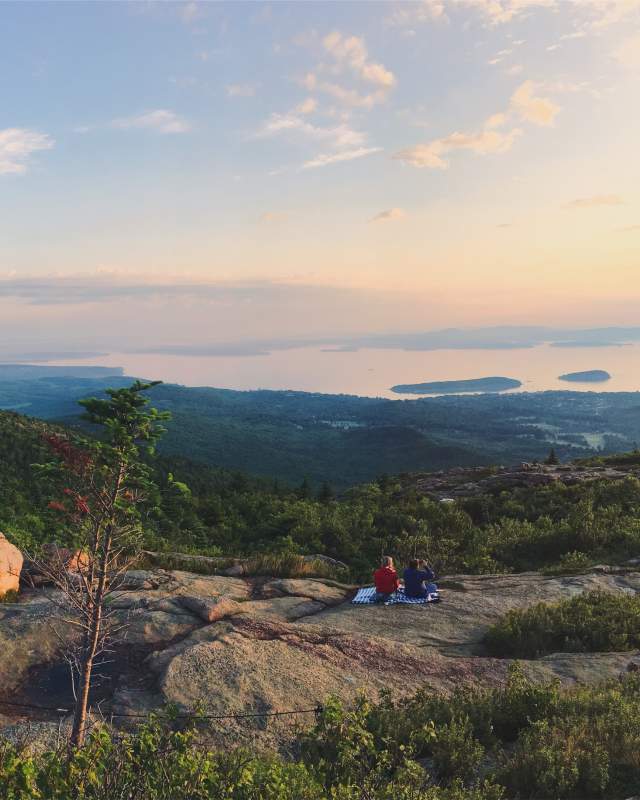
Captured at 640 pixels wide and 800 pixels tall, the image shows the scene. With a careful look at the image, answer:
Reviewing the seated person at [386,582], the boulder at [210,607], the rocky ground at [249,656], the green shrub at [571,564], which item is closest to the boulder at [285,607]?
the rocky ground at [249,656]

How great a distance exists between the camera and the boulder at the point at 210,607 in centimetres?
1027

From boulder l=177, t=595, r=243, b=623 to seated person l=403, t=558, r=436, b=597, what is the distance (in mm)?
4156

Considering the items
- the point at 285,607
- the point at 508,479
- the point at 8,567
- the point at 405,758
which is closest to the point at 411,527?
the point at 285,607

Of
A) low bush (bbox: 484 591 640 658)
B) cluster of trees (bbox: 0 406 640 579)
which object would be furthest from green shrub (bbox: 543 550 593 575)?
low bush (bbox: 484 591 640 658)

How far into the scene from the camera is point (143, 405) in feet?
19.7

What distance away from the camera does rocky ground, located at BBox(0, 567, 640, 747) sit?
7484mm

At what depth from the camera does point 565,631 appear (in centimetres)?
1055

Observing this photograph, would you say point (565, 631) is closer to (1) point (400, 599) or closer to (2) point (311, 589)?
(1) point (400, 599)

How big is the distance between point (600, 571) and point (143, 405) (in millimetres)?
14057

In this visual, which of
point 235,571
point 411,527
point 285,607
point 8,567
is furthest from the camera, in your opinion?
point 411,527

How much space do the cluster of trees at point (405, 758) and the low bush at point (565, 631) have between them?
212 centimetres

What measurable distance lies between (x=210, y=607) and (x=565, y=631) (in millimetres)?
6986

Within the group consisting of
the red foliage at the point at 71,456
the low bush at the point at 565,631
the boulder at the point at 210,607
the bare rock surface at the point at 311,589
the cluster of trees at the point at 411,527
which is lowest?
the cluster of trees at the point at 411,527

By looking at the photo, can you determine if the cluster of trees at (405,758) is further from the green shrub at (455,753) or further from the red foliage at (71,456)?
the red foliage at (71,456)
